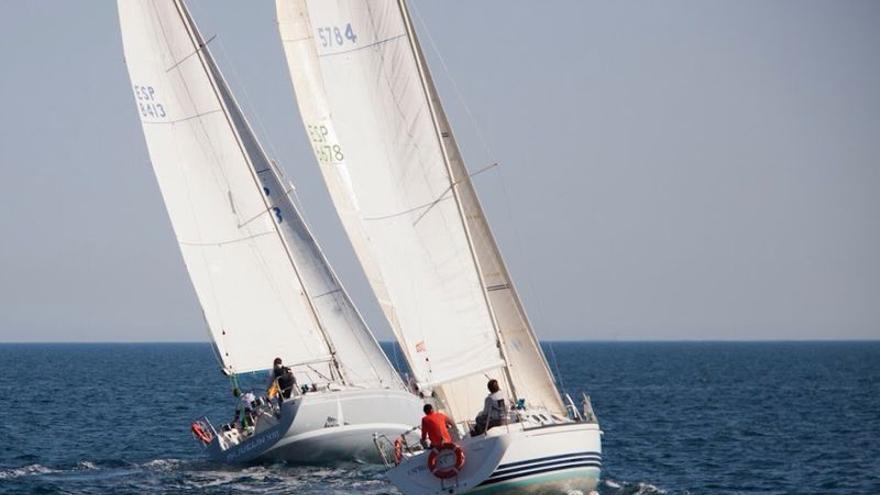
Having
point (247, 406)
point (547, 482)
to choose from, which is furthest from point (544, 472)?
point (247, 406)

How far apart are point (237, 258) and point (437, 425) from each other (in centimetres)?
1304

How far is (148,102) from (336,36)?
11069mm

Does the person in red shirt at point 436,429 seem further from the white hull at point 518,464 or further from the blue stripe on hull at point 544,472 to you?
the blue stripe on hull at point 544,472

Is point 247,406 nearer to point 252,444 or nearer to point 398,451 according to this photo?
point 252,444

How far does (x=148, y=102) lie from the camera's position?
33750 millimetres

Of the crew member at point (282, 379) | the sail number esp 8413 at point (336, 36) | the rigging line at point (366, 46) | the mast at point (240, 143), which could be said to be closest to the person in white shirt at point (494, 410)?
the rigging line at point (366, 46)

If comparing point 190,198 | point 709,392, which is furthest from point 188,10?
point 709,392

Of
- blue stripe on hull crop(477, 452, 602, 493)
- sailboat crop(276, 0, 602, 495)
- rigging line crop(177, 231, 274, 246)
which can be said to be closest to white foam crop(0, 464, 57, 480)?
rigging line crop(177, 231, 274, 246)

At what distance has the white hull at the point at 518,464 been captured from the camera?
71.3 feet

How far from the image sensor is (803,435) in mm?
45094

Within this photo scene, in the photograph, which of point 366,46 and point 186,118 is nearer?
point 366,46

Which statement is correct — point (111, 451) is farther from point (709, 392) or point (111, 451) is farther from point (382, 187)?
point (709, 392)

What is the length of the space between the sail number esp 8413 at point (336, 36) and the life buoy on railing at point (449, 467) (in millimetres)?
6657

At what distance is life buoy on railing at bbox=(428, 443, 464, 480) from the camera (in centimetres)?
2200
